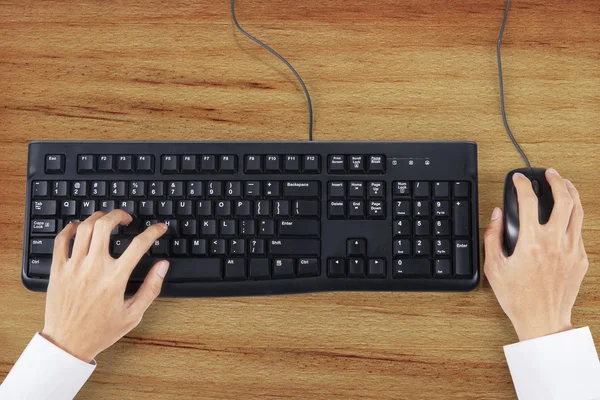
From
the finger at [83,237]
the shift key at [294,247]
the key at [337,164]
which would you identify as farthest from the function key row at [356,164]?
the finger at [83,237]

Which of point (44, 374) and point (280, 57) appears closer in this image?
point (44, 374)

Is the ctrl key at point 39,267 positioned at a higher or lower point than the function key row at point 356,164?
lower

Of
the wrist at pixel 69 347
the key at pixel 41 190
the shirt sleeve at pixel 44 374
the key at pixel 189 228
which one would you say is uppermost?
the key at pixel 41 190

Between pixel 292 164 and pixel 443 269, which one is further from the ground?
pixel 292 164

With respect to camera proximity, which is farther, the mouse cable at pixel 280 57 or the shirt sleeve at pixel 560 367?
the mouse cable at pixel 280 57

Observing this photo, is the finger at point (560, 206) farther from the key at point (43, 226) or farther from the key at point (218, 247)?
the key at point (43, 226)

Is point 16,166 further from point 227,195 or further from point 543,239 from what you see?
point 543,239

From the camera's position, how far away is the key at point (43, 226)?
2.30 ft

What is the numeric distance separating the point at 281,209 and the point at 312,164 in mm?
73

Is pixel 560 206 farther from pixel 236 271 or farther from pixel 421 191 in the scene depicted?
pixel 236 271

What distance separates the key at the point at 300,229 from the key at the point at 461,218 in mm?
181

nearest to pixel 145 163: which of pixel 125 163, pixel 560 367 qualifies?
pixel 125 163

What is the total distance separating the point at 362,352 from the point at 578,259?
0.31 m

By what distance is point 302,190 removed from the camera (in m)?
0.71
